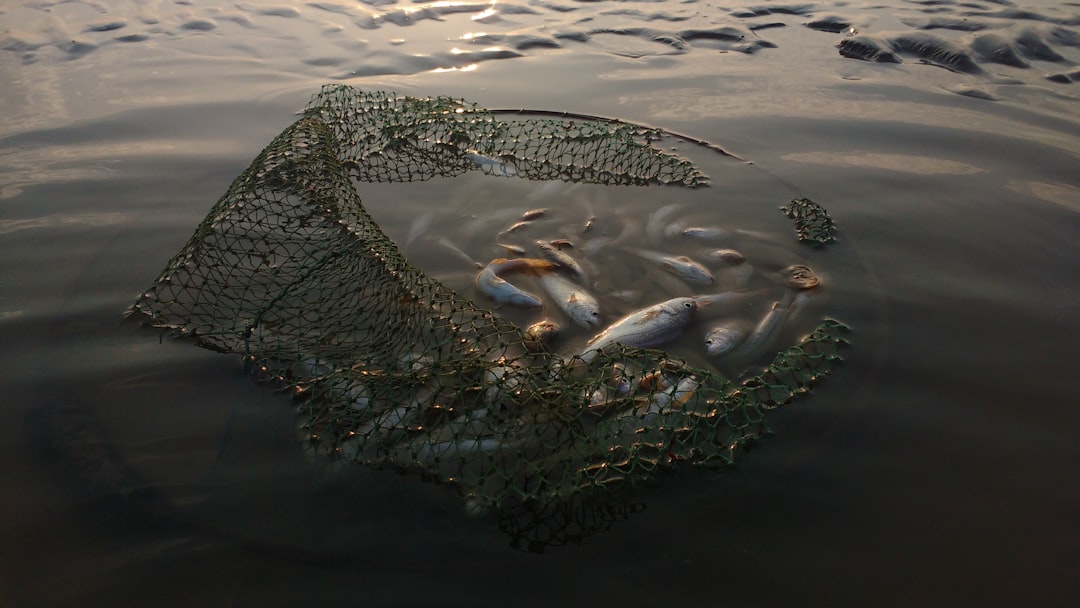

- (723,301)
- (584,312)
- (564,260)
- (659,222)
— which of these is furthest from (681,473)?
(659,222)

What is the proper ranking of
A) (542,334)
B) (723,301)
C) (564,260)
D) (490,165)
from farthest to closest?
1. (490,165)
2. (564,260)
3. (723,301)
4. (542,334)

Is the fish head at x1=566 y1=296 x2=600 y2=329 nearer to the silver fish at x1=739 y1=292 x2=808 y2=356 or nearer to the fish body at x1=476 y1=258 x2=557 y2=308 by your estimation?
the fish body at x1=476 y1=258 x2=557 y2=308

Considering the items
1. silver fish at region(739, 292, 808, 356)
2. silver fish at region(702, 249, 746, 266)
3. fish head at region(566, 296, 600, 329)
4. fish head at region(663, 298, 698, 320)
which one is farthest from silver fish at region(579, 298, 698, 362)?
silver fish at region(702, 249, 746, 266)

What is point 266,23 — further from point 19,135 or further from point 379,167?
point 379,167

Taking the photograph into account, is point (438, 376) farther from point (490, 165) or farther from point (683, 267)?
point (490, 165)

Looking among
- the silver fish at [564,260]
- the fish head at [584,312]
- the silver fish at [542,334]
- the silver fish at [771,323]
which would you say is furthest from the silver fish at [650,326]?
the silver fish at [564,260]

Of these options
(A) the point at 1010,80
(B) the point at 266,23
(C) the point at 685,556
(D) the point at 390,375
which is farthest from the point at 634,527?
(B) the point at 266,23
